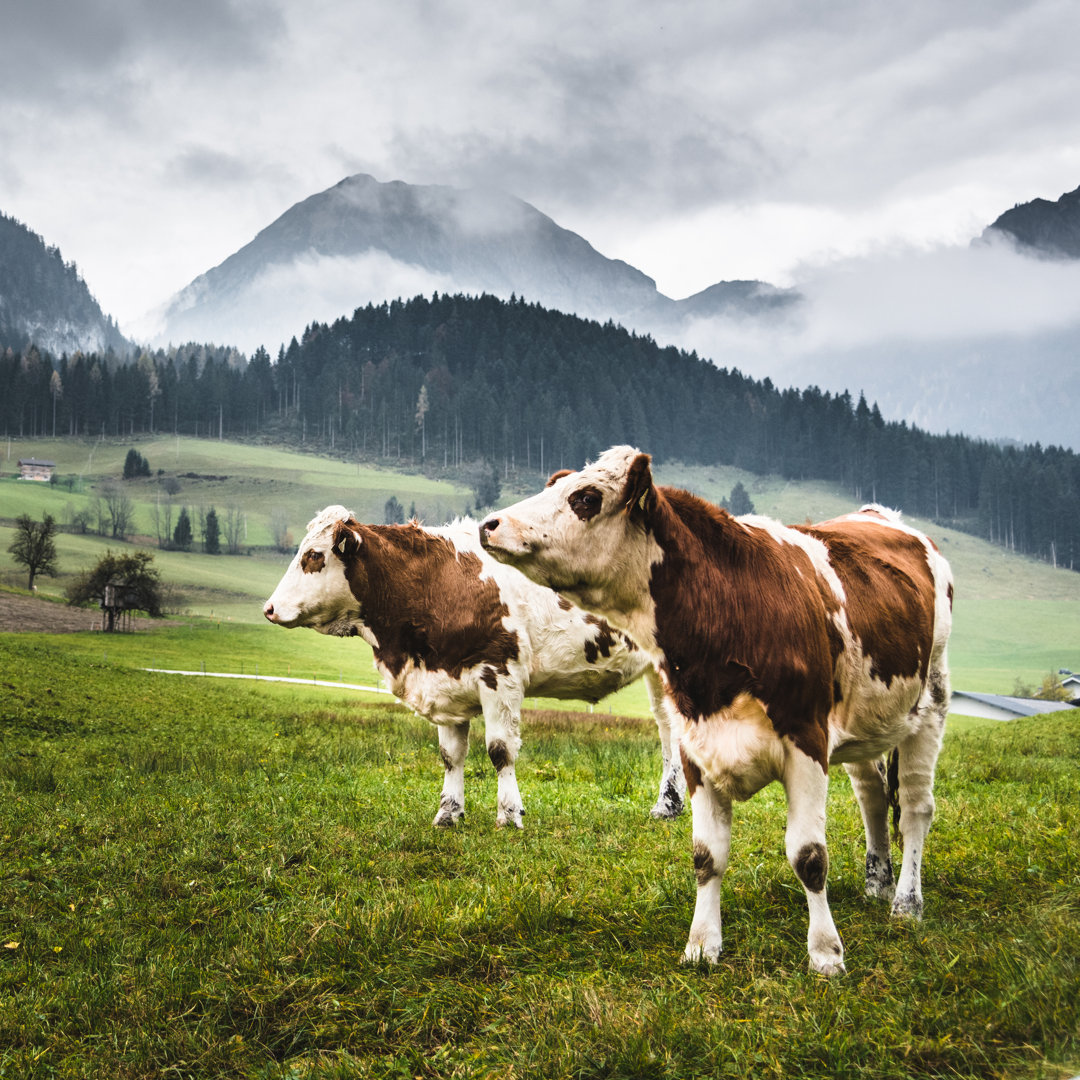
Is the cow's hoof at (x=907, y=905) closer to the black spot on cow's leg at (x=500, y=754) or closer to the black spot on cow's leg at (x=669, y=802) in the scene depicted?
the black spot on cow's leg at (x=669, y=802)

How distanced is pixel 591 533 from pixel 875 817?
11.3ft

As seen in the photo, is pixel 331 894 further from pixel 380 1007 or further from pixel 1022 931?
pixel 1022 931

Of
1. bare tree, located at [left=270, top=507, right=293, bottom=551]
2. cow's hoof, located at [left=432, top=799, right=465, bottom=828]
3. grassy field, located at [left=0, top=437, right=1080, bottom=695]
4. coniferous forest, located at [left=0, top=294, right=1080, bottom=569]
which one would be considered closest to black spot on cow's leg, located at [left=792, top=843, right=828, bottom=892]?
cow's hoof, located at [left=432, top=799, right=465, bottom=828]

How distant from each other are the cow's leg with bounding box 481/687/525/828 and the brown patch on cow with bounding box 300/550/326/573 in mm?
2261

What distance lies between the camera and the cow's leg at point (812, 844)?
4.56 meters

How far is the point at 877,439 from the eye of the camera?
17788 cm

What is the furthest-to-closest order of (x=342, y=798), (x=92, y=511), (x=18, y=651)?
(x=92, y=511) → (x=18, y=651) → (x=342, y=798)

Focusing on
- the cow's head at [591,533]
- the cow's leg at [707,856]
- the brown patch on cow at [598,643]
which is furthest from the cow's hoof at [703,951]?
the brown patch on cow at [598,643]

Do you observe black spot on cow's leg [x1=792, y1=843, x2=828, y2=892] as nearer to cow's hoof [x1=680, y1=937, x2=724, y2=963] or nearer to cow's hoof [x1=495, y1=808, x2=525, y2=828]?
cow's hoof [x1=680, y1=937, x2=724, y2=963]

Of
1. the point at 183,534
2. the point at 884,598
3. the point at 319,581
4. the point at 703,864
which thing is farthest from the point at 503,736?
the point at 183,534

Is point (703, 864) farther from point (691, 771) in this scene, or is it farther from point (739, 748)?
point (739, 748)

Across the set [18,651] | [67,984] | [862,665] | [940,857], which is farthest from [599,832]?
[18,651]

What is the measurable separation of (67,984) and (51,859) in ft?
9.97

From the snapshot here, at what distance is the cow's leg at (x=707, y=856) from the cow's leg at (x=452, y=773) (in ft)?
14.2
